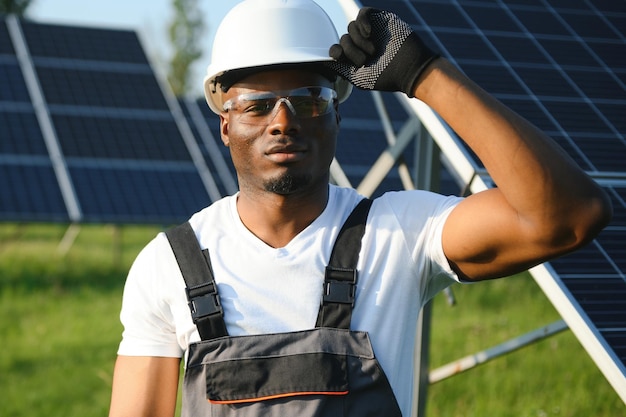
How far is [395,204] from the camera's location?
3068 millimetres

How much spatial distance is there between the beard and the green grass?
15.7 ft

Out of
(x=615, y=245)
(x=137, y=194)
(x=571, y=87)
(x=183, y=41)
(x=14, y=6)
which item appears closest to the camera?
(x=615, y=245)

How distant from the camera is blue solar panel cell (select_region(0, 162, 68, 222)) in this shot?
10999 millimetres

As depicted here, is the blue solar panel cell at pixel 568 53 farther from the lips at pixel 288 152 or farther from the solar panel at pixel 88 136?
the solar panel at pixel 88 136

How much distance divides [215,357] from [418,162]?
2295 millimetres

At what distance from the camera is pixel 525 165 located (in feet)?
8.35

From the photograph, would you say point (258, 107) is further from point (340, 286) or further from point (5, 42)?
point (5, 42)

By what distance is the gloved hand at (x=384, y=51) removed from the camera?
8.94ft

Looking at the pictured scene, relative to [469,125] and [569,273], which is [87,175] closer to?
[569,273]

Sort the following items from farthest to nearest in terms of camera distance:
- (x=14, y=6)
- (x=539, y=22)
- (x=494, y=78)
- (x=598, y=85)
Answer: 1. (x=14, y=6)
2. (x=539, y=22)
3. (x=598, y=85)
4. (x=494, y=78)

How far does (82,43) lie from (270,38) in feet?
37.7

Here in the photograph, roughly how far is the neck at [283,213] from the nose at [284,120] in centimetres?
21

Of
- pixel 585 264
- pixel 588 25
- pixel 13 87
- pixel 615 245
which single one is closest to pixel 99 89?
pixel 13 87

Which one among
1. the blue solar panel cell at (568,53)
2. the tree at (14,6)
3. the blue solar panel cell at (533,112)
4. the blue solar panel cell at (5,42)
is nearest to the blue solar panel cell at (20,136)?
the blue solar panel cell at (5,42)
